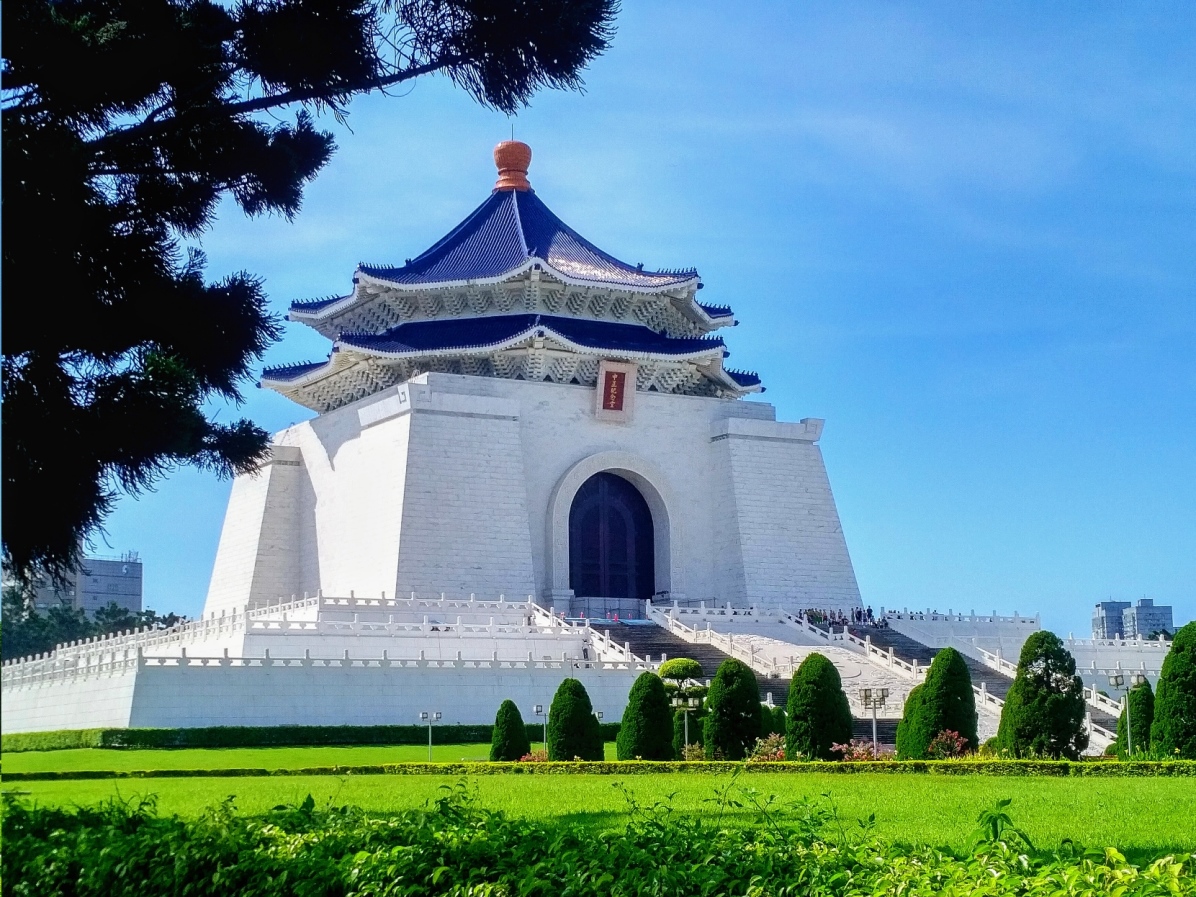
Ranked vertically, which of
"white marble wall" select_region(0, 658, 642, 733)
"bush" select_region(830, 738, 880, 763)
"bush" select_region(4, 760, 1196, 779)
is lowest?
"bush" select_region(4, 760, 1196, 779)

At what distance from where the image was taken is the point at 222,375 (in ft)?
34.8

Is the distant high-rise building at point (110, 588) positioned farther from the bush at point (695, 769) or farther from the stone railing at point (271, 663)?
the bush at point (695, 769)

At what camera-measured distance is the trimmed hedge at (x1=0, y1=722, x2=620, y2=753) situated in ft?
63.4

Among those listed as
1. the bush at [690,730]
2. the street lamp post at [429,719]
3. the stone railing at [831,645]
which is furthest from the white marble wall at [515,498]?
the bush at [690,730]

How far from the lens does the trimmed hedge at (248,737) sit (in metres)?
19.3

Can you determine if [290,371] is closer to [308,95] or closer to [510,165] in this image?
[510,165]

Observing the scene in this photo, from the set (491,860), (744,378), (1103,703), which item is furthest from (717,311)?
(491,860)

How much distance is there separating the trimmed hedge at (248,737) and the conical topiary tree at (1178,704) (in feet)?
26.5

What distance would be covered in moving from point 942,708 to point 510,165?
2681cm

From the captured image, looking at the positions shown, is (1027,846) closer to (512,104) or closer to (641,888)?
(641,888)

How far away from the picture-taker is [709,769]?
45.0ft

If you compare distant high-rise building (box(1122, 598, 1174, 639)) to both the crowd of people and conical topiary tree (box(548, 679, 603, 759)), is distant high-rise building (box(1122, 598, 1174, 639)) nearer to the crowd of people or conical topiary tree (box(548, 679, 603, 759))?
the crowd of people

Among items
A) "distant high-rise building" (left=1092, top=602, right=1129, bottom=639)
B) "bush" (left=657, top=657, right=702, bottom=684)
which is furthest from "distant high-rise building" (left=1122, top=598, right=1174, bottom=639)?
"bush" (left=657, top=657, right=702, bottom=684)

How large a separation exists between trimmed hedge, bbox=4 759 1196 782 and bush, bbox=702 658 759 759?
1.53 m
